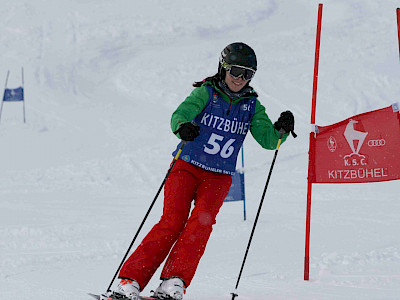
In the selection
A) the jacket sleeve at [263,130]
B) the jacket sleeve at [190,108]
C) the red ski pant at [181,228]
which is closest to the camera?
the red ski pant at [181,228]

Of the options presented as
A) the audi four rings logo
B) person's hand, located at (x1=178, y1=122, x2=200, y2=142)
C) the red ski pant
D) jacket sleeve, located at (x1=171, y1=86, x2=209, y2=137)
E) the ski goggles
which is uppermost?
the ski goggles

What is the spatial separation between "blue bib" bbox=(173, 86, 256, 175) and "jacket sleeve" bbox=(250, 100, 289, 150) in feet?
0.55

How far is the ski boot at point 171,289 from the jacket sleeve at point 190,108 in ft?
2.87

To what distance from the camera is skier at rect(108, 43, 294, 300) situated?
10.1 ft

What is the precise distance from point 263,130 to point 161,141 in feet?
29.2

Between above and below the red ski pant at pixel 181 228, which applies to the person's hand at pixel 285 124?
above

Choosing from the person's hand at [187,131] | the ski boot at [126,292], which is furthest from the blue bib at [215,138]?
A: the ski boot at [126,292]

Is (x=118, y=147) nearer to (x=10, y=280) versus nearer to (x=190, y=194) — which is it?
(x=10, y=280)

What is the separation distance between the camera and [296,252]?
509 cm

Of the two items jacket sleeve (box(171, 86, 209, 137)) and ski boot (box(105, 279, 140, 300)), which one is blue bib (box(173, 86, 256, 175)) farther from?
ski boot (box(105, 279, 140, 300))

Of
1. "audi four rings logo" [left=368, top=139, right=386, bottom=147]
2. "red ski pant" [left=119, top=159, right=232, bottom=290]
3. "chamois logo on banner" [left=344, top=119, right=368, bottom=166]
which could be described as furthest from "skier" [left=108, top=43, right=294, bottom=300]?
"audi four rings logo" [left=368, top=139, right=386, bottom=147]

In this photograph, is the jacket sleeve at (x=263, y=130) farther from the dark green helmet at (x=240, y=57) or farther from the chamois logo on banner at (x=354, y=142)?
the chamois logo on banner at (x=354, y=142)

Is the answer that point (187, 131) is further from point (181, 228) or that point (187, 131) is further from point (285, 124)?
point (285, 124)

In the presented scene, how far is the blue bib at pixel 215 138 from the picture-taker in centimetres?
348
